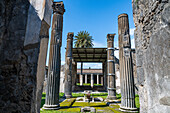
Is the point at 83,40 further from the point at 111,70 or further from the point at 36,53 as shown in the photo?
the point at 36,53

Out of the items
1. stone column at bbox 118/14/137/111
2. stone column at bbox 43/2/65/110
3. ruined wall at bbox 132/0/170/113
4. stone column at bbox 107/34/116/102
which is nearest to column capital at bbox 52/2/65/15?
stone column at bbox 43/2/65/110

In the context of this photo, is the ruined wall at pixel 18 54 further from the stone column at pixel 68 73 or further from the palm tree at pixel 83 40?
the palm tree at pixel 83 40

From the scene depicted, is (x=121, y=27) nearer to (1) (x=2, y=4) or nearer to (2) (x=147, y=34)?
(2) (x=147, y=34)

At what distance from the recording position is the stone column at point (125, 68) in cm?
572

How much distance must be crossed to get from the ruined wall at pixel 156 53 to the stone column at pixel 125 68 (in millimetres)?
3686

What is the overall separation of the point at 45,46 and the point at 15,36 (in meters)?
0.64

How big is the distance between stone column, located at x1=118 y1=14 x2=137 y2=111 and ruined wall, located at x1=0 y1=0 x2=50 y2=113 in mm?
4899

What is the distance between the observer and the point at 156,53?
180cm

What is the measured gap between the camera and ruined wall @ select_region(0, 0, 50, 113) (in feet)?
6.72

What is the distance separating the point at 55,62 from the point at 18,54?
4124 millimetres

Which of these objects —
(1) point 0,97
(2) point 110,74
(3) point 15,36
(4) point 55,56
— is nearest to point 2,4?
(3) point 15,36

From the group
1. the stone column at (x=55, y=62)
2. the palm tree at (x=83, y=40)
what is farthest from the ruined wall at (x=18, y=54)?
the palm tree at (x=83, y=40)

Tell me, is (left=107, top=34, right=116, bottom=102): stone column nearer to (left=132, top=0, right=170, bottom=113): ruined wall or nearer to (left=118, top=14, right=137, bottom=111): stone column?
(left=118, top=14, right=137, bottom=111): stone column

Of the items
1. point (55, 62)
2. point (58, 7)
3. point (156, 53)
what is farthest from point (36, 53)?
point (58, 7)
